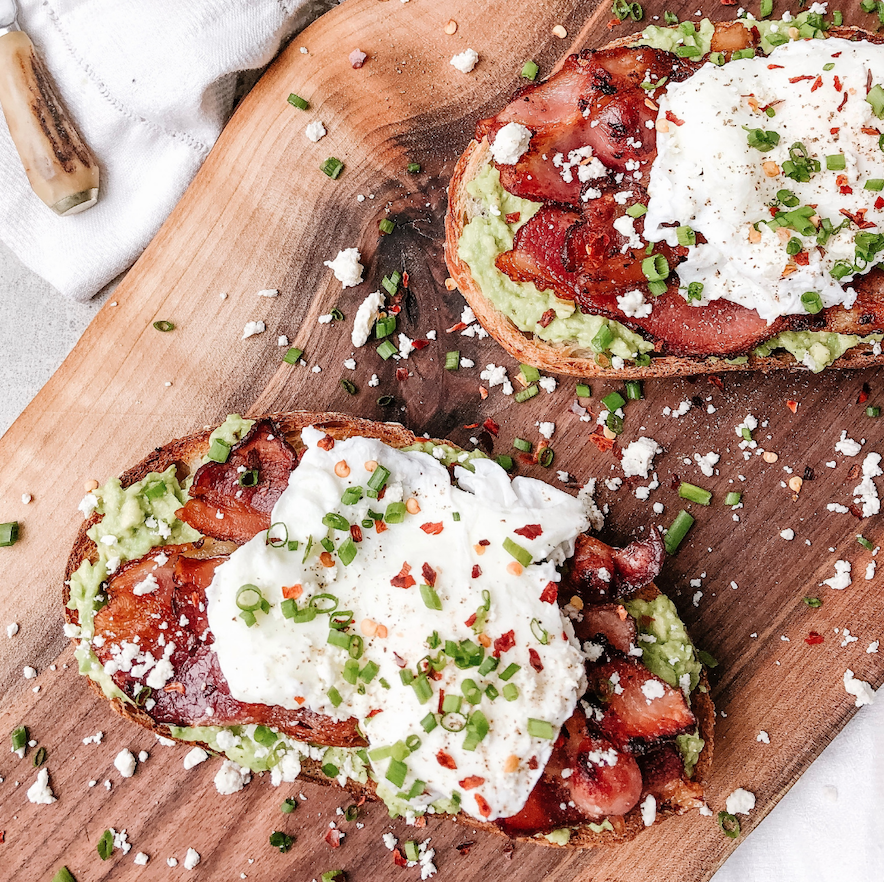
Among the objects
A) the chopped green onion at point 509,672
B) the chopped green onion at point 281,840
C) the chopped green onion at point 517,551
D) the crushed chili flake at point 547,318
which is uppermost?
the crushed chili flake at point 547,318

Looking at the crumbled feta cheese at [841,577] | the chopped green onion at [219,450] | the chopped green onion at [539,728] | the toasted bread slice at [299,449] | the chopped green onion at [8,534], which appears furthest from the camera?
the chopped green onion at [8,534]

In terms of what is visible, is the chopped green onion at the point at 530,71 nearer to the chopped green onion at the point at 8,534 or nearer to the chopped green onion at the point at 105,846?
the chopped green onion at the point at 8,534

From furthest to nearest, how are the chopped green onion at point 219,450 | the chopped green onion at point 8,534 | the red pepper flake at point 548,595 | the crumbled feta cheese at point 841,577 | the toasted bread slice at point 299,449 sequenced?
the chopped green onion at point 8,534 < the crumbled feta cheese at point 841,577 < the toasted bread slice at point 299,449 < the chopped green onion at point 219,450 < the red pepper flake at point 548,595

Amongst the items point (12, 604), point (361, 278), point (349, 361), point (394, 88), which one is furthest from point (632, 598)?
point (12, 604)

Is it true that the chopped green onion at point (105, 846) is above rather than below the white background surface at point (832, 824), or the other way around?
above

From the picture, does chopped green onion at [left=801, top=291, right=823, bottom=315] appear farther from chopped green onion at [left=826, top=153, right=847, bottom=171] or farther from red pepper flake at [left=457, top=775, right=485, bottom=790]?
red pepper flake at [left=457, top=775, right=485, bottom=790]

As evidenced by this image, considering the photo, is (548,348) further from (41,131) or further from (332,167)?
(41,131)

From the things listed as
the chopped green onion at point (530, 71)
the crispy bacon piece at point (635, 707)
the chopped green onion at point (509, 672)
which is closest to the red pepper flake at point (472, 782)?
the chopped green onion at point (509, 672)
